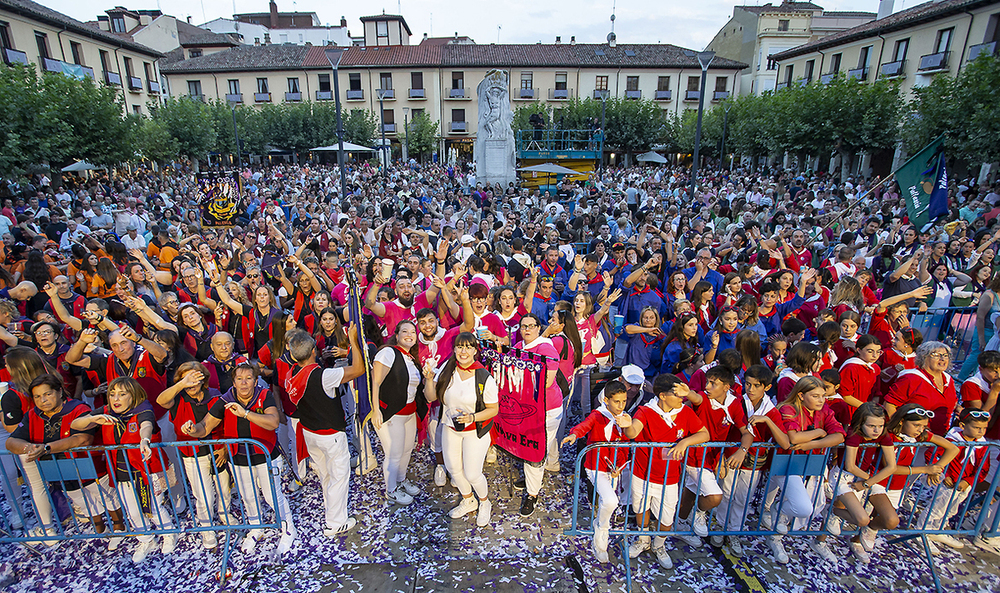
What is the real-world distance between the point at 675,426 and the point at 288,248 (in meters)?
6.80

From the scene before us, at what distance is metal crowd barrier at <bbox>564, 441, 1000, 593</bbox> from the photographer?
3.64 metres

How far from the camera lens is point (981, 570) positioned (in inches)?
147

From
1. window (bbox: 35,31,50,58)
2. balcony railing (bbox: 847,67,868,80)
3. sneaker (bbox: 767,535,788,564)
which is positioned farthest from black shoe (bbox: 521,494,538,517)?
window (bbox: 35,31,50,58)

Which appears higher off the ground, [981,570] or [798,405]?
[798,405]

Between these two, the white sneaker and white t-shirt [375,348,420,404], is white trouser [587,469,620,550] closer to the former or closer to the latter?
white t-shirt [375,348,420,404]

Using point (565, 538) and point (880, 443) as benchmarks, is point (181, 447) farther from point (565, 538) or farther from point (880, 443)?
point (880, 443)

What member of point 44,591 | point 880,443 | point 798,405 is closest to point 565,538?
point 798,405

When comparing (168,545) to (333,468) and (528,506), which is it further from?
(528,506)

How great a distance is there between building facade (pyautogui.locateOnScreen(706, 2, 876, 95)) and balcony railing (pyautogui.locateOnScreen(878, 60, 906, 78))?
45.7ft

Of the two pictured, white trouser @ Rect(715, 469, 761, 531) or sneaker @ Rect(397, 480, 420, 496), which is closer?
white trouser @ Rect(715, 469, 761, 531)

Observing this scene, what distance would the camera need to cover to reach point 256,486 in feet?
12.7

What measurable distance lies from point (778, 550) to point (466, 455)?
7.80 ft

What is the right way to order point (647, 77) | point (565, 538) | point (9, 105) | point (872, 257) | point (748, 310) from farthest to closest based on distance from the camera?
point (647, 77) → point (9, 105) → point (872, 257) → point (748, 310) → point (565, 538)

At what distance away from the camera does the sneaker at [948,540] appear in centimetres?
391
